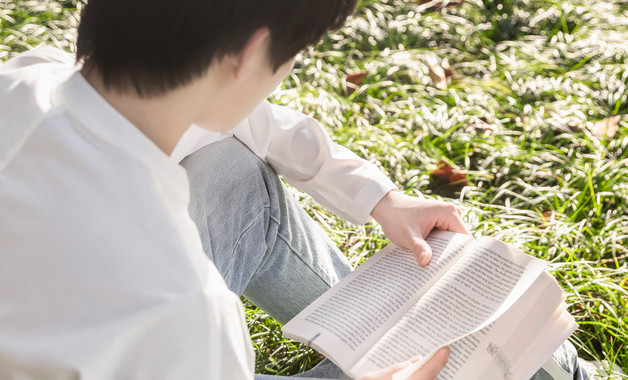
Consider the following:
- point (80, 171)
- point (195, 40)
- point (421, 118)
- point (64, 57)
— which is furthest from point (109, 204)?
point (421, 118)

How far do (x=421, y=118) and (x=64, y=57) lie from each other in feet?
4.95

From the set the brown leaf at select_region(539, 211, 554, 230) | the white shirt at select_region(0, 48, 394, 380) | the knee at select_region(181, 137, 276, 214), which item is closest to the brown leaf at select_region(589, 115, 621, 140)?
the brown leaf at select_region(539, 211, 554, 230)

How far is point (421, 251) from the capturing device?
1.44m

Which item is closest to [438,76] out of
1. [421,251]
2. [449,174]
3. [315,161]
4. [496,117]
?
[496,117]

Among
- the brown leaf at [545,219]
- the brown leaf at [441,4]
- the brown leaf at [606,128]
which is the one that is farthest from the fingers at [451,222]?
the brown leaf at [441,4]

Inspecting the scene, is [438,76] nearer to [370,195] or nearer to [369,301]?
[370,195]

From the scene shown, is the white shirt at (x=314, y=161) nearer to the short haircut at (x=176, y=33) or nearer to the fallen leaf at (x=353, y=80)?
the short haircut at (x=176, y=33)

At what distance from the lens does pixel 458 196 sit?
2.30 m

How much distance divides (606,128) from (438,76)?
61 cm

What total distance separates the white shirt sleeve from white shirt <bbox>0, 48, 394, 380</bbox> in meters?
0.64

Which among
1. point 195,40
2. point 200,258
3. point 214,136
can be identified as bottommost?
point 214,136

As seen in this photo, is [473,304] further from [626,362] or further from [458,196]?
[458,196]

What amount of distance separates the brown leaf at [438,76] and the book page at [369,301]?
129 cm

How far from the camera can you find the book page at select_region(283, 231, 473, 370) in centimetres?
132
